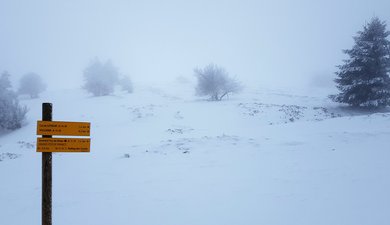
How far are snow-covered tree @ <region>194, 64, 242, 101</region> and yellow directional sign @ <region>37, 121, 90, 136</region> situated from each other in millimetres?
32043

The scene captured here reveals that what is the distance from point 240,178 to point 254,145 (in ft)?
13.9

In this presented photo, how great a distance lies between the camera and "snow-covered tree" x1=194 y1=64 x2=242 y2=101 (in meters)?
36.3

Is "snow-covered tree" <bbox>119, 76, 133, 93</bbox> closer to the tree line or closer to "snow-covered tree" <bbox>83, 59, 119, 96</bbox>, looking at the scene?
"snow-covered tree" <bbox>83, 59, 119, 96</bbox>

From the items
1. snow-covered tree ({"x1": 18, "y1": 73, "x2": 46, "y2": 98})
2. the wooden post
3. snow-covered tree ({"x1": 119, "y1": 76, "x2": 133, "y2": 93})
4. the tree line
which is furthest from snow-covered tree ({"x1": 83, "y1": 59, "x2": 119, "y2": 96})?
the wooden post

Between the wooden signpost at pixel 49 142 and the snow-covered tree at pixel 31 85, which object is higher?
the snow-covered tree at pixel 31 85

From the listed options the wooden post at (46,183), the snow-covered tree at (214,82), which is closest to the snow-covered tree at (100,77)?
the snow-covered tree at (214,82)

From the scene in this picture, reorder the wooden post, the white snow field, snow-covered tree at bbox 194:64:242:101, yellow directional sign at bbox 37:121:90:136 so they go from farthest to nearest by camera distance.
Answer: snow-covered tree at bbox 194:64:242:101
the white snow field
the wooden post
yellow directional sign at bbox 37:121:90:136

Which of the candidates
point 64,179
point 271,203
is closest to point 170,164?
point 64,179

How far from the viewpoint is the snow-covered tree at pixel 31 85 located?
5322 centimetres

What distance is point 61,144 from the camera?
4438mm

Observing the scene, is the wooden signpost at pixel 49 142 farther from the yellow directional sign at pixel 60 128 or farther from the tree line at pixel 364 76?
the tree line at pixel 364 76

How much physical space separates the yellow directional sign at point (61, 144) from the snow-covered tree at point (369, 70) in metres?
26.3

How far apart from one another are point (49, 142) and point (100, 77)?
46.4 meters

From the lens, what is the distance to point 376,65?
25.0 m
